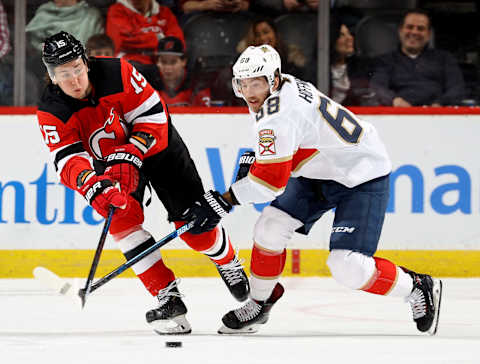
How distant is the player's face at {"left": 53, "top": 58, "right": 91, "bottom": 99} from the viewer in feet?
10.6

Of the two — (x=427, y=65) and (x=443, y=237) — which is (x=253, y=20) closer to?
(x=427, y=65)

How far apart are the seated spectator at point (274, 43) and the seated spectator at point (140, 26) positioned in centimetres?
39

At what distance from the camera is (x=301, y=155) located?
327 centimetres

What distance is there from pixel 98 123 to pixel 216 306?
3.72 feet

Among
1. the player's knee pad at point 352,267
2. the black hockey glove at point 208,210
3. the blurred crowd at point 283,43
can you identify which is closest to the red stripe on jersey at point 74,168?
the black hockey glove at point 208,210

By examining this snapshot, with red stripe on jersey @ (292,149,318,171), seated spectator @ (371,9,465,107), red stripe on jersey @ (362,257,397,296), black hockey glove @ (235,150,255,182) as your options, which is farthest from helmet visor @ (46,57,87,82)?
seated spectator @ (371,9,465,107)

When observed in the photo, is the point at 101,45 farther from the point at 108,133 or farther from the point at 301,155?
the point at 301,155

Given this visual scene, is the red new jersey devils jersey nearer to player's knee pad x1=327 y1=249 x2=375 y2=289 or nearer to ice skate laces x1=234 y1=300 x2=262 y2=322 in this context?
ice skate laces x1=234 y1=300 x2=262 y2=322

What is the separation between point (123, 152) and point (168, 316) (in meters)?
0.60

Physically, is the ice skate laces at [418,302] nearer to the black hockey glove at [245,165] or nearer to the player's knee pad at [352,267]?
the player's knee pad at [352,267]

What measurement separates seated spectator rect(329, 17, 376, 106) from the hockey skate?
2.28 m

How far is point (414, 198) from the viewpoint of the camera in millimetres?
5113

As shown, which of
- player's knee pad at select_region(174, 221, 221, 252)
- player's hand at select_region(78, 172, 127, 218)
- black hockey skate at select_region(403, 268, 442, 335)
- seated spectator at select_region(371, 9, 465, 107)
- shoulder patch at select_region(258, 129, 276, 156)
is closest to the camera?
shoulder patch at select_region(258, 129, 276, 156)

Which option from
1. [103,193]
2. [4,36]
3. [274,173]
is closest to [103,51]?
[4,36]
